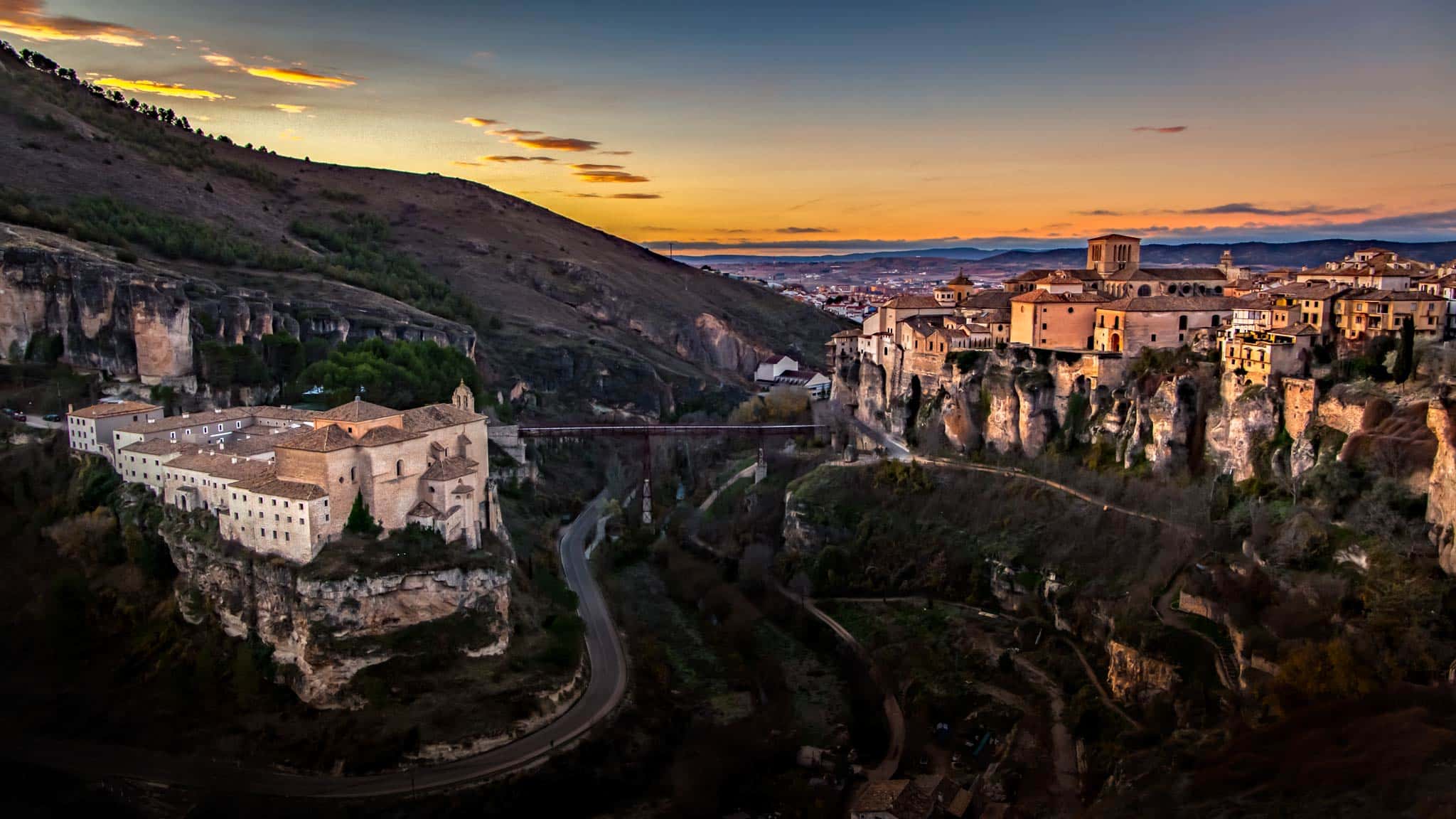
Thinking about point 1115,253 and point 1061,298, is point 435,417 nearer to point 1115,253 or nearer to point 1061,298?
point 1061,298

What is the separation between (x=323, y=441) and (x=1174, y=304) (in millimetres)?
31684

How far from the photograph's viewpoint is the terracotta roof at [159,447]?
35.7m

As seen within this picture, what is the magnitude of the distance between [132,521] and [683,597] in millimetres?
19329

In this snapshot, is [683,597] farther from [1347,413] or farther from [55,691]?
[1347,413]

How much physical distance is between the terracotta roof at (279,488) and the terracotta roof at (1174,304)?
1191 inches

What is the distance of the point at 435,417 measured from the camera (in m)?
35.2

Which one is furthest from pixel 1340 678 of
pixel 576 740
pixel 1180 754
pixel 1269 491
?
pixel 576 740

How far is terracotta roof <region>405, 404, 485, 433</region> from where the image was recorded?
34031 mm

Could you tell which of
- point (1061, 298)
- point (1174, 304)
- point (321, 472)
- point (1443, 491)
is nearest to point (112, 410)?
point (321, 472)

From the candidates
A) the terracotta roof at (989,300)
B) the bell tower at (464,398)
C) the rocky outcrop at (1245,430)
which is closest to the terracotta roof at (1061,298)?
the terracotta roof at (989,300)

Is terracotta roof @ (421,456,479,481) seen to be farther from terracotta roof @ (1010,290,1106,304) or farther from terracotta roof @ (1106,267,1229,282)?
terracotta roof @ (1106,267,1229,282)

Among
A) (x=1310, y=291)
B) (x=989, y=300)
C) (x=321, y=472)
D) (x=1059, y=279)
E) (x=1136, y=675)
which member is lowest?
(x=1136, y=675)

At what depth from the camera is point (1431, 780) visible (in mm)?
18953

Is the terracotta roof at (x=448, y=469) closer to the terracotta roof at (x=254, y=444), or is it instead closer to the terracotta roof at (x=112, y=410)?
the terracotta roof at (x=254, y=444)
